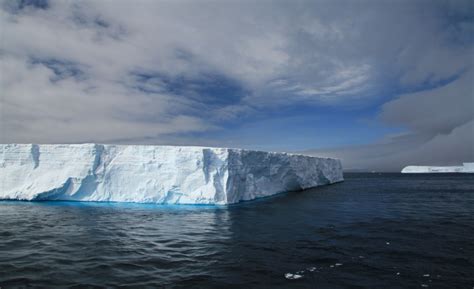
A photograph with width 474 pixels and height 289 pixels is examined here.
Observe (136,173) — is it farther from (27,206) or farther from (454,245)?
(454,245)

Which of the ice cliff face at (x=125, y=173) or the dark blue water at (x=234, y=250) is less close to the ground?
the ice cliff face at (x=125, y=173)

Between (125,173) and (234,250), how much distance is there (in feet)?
43.4

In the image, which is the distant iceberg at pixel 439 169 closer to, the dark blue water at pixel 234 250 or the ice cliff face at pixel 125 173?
the dark blue water at pixel 234 250

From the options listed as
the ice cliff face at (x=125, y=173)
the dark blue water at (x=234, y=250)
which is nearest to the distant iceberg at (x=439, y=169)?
the dark blue water at (x=234, y=250)

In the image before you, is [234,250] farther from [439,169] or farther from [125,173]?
[439,169]

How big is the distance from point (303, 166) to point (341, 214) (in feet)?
49.2

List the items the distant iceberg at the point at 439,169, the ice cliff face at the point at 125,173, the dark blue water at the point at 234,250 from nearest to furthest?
the dark blue water at the point at 234,250 < the ice cliff face at the point at 125,173 < the distant iceberg at the point at 439,169

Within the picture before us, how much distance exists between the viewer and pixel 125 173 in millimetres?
19953

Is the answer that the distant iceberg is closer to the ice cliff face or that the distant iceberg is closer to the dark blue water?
the dark blue water

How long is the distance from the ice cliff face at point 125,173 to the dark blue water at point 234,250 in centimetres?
396

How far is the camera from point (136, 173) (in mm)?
19859

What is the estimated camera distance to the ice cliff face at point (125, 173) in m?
19.1

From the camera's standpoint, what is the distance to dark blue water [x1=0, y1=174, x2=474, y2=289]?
6.66 meters

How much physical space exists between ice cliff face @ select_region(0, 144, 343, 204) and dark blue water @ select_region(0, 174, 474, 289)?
13.0ft
